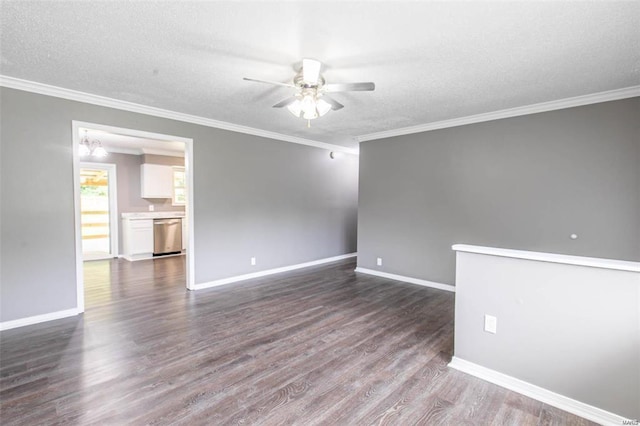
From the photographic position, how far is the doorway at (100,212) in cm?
679

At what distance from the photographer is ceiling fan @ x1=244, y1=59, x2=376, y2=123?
241cm

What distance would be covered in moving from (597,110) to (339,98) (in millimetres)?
2925

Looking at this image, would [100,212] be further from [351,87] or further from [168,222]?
[351,87]

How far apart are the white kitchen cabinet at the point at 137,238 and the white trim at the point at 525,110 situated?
5591 millimetres

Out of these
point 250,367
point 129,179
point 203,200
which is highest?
point 129,179

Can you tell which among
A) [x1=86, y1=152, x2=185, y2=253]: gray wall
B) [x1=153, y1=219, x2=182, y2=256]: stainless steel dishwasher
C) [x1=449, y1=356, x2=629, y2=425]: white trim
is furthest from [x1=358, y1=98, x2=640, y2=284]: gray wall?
[x1=86, y1=152, x2=185, y2=253]: gray wall

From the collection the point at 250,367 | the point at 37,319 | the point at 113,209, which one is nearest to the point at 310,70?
the point at 250,367

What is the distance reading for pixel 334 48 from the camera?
2.34m

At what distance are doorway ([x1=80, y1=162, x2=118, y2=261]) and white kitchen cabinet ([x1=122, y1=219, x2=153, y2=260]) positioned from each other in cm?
29

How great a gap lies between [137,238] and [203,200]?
3.31m

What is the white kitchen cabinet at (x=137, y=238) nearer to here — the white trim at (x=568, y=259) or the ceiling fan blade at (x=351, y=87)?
the ceiling fan blade at (x=351, y=87)

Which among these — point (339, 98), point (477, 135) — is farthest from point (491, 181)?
point (339, 98)

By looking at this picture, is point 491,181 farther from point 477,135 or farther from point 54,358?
point 54,358

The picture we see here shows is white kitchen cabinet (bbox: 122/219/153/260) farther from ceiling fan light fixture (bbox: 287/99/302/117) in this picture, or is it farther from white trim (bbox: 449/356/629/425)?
white trim (bbox: 449/356/629/425)
